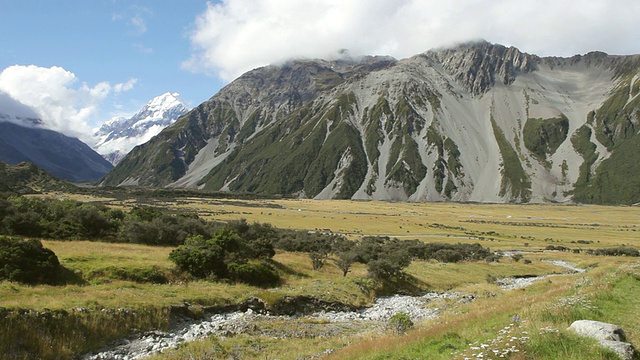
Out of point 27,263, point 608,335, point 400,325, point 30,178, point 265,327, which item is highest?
point 30,178

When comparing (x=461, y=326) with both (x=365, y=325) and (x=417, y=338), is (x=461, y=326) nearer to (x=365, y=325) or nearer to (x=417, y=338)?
(x=417, y=338)

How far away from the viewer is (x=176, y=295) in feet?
83.4

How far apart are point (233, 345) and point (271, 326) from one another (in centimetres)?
431

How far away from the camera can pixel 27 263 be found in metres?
24.0

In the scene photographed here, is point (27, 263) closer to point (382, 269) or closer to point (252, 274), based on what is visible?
point (252, 274)

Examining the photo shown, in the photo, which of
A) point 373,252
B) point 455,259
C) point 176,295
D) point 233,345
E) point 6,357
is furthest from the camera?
point 455,259

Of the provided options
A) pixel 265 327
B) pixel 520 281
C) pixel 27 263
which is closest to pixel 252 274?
pixel 265 327

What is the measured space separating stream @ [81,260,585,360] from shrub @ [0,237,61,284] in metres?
10.1

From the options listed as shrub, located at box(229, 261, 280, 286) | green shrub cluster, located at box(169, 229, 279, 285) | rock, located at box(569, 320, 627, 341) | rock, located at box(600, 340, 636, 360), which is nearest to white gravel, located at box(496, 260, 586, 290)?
shrub, located at box(229, 261, 280, 286)

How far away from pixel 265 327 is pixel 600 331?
17314mm

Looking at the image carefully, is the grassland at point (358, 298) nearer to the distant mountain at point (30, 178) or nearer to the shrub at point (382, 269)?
the shrub at point (382, 269)

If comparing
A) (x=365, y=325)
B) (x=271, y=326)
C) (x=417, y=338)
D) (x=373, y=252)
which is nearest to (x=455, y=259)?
(x=373, y=252)

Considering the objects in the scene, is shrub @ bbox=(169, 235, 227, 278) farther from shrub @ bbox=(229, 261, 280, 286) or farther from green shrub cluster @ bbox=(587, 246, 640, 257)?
green shrub cluster @ bbox=(587, 246, 640, 257)

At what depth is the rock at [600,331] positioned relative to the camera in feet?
36.4
